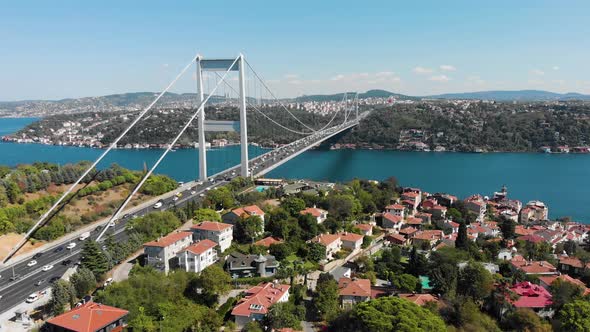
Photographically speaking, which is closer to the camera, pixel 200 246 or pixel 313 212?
pixel 200 246

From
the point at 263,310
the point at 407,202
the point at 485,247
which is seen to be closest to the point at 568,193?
the point at 407,202

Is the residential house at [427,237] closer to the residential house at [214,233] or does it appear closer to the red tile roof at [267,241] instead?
the red tile roof at [267,241]

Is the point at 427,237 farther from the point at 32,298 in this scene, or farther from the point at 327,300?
the point at 32,298

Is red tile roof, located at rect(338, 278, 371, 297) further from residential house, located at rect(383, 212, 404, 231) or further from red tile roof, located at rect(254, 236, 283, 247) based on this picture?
residential house, located at rect(383, 212, 404, 231)

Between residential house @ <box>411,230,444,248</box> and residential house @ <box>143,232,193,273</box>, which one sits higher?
residential house @ <box>143,232,193,273</box>

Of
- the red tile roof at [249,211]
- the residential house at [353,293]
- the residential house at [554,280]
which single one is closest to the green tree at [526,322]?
the residential house at [554,280]

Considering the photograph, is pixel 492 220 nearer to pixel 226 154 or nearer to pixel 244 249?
pixel 244 249

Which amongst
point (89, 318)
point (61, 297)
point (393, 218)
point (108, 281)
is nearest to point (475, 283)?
point (393, 218)

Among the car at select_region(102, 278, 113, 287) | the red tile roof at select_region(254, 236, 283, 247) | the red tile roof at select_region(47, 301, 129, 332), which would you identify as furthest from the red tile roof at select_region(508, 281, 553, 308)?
the car at select_region(102, 278, 113, 287)
